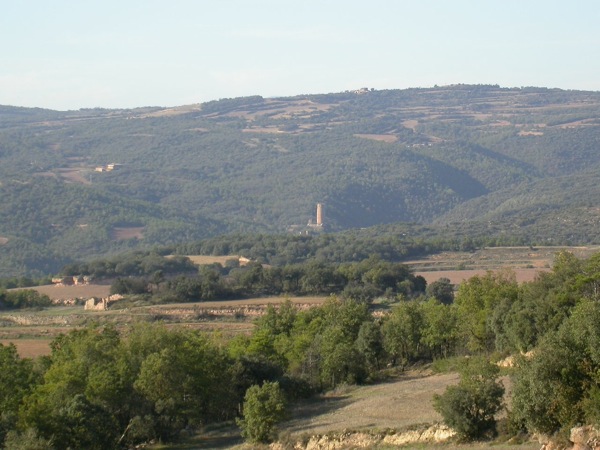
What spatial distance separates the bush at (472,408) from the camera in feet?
95.2

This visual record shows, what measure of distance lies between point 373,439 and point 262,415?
14.8 ft

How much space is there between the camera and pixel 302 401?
40500mm

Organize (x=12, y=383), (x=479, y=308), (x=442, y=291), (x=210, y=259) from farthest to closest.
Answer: (x=210, y=259) → (x=442, y=291) → (x=479, y=308) → (x=12, y=383)

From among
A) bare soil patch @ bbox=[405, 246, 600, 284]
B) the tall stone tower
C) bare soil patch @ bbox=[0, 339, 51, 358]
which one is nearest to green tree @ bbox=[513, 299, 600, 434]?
bare soil patch @ bbox=[0, 339, 51, 358]

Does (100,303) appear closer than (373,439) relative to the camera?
No

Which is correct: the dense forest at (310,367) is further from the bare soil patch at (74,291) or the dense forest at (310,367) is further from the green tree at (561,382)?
the bare soil patch at (74,291)

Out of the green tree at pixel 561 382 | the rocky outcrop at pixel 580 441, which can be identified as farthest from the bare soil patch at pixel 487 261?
the rocky outcrop at pixel 580 441

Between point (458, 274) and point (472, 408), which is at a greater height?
point (472, 408)

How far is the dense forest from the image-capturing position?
91.8ft

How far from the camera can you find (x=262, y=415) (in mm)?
34031

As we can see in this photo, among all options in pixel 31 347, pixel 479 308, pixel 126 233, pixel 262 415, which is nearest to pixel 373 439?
pixel 262 415

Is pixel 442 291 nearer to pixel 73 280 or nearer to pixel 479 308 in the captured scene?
pixel 479 308

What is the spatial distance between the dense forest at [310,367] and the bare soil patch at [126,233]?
8541 cm

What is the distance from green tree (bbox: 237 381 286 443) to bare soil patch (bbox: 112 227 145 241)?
103m
